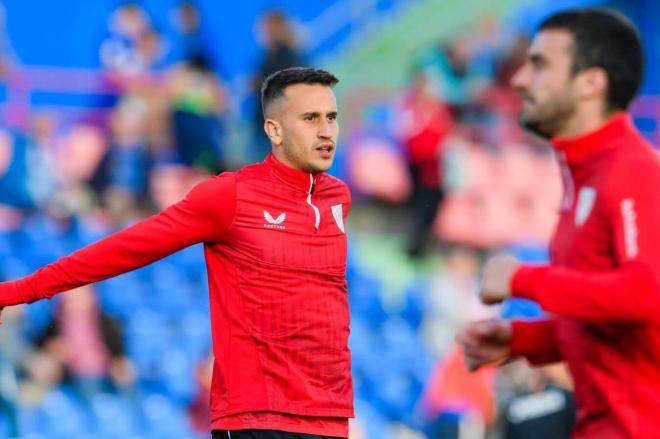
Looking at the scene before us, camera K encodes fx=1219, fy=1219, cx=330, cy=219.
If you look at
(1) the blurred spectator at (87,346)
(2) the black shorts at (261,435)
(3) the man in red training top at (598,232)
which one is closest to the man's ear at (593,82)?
(3) the man in red training top at (598,232)

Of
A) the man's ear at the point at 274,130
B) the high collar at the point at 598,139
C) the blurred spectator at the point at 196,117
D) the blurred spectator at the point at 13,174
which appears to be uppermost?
the blurred spectator at the point at 196,117

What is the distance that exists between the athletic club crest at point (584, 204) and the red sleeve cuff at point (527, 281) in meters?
0.19

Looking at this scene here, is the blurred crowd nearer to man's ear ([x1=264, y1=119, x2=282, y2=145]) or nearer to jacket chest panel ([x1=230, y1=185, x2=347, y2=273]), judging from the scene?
jacket chest panel ([x1=230, y1=185, x2=347, y2=273])

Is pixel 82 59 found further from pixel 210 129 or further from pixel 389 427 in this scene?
pixel 389 427

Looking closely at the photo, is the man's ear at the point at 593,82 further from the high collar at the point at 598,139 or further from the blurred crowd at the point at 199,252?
the blurred crowd at the point at 199,252

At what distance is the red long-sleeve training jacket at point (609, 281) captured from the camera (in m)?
2.95

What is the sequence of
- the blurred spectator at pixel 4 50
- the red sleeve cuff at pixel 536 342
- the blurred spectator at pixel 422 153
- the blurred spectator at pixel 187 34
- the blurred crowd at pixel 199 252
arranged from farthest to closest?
the blurred spectator at pixel 422 153 → the blurred spectator at pixel 187 34 → the blurred spectator at pixel 4 50 → the blurred crowd at pixel 199 252 → the red sleeve cuff at pixel 536 342

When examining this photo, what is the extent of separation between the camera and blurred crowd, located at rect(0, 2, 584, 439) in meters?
8.66

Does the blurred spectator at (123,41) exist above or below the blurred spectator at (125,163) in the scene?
above

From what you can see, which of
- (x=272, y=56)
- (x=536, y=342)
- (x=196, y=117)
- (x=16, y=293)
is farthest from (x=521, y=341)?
(x=272, y=56)

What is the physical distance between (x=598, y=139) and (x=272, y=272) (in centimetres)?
121

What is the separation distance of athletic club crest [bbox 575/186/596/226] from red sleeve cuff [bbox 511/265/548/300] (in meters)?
0.19

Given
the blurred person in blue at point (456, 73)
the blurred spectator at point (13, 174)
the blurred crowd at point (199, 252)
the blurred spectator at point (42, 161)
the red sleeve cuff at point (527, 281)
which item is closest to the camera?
the red sleeve cuff at point (527, 281)

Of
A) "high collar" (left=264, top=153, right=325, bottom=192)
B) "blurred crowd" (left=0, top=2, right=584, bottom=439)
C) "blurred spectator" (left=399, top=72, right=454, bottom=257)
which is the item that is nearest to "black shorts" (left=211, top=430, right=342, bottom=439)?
"high collar" (left=264, top=153, right=325, bottom=192)
